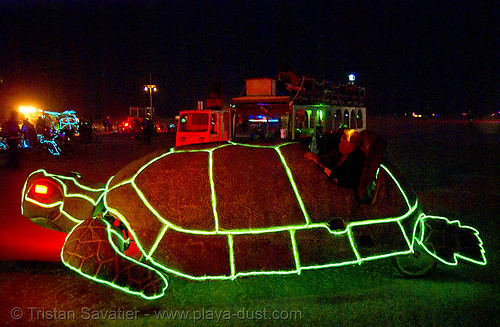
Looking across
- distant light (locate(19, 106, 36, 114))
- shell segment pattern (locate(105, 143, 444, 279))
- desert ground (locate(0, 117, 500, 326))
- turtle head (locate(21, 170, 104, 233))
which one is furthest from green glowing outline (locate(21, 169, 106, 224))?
distant light (locate(19, 106, 36, 114))

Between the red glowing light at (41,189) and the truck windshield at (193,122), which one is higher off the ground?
the truck windshield at (193,122)

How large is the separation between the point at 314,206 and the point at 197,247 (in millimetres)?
1132

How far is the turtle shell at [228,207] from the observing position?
383 centimetres

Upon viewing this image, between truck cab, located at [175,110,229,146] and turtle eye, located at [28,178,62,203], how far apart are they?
10482 mm

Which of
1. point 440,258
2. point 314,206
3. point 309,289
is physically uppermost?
point 314,206

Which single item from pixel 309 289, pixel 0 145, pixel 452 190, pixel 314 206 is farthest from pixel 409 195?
pixel 0 145

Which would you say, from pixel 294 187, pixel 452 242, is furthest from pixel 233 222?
pixel 452 242

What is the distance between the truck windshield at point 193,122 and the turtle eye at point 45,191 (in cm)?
1089

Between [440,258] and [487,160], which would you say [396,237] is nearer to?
[440,258]

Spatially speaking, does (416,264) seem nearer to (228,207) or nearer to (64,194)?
(228,207)

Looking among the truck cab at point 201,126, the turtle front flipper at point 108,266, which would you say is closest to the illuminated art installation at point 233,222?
the turtle front flipper at point 108,266

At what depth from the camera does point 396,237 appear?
421 cm

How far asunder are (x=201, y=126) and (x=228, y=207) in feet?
38.2

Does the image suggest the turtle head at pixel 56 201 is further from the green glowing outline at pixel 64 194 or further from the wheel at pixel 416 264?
the wheel at pixel 416 264
